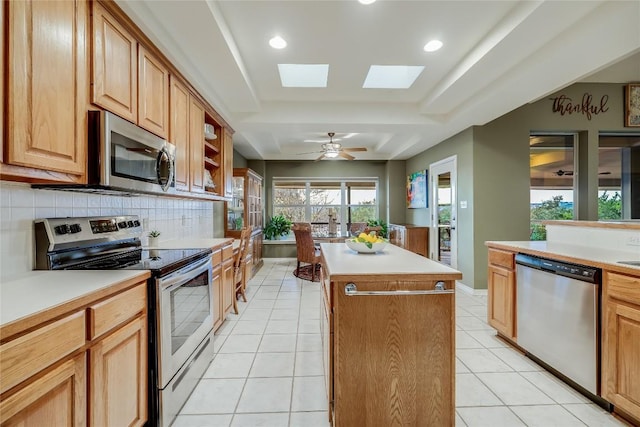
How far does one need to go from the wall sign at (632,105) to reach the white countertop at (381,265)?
482cm

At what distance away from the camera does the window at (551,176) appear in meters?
4.41

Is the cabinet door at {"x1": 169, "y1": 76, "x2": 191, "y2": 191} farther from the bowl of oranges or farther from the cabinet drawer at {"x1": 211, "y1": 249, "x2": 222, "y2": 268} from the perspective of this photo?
the bowl of oranges

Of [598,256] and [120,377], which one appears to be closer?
[120,377]

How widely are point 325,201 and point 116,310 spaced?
20.3 feet

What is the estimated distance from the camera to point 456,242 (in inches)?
179

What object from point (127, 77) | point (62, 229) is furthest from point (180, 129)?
point (62, 229)

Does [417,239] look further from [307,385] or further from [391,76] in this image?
[307,385]

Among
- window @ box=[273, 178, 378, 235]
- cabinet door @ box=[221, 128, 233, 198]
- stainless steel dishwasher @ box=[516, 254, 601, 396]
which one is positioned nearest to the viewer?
stainless steel dishwasher @ box=[516, 254, 601, 396]

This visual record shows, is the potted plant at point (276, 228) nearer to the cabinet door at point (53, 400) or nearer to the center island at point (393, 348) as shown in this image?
the center island at point (393, 348)

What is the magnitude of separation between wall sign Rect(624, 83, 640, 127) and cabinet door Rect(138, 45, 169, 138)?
6099mm

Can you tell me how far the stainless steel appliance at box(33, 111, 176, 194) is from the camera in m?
1.57

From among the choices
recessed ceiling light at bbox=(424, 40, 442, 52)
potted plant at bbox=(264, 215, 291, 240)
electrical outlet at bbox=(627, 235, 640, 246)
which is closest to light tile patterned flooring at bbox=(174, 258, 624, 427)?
electrical outlet at bbox=(627, 235, 640, 246)

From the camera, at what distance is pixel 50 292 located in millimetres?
1130

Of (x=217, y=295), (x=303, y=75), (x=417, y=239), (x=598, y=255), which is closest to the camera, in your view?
(x=598, y=255)
